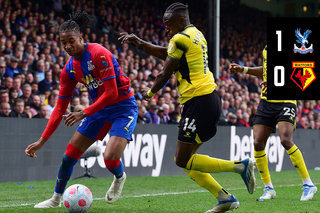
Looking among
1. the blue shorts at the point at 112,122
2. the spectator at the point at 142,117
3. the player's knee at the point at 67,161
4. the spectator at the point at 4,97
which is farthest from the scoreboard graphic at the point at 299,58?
the player's knee at the point at 67,161

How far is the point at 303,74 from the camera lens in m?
17.8

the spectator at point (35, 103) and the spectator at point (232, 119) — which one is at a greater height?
the spectator at point (35, 103)

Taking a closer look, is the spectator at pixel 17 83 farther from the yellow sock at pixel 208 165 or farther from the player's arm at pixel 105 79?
the yellow sock at pixel 208 165

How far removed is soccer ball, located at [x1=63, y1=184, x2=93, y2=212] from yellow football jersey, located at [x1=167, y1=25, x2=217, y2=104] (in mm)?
1482

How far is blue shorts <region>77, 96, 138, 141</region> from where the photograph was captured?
4.94m

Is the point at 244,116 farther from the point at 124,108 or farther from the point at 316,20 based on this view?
the point at 316,20

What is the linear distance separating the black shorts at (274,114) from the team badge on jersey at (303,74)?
10.3 m

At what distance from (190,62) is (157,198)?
262 centimetres

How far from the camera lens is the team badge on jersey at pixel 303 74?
661 inches

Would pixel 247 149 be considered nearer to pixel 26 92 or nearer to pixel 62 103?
pixel 26 92

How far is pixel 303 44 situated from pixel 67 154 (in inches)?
600

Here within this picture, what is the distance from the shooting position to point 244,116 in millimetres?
12805

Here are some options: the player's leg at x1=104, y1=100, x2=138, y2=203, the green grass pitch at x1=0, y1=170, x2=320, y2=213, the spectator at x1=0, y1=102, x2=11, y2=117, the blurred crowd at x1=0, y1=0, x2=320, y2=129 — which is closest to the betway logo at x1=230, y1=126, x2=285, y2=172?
the blurred crowd at x1=0, y1=0, x2=320, y2=129

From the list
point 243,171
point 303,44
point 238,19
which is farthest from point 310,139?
point 238,19
